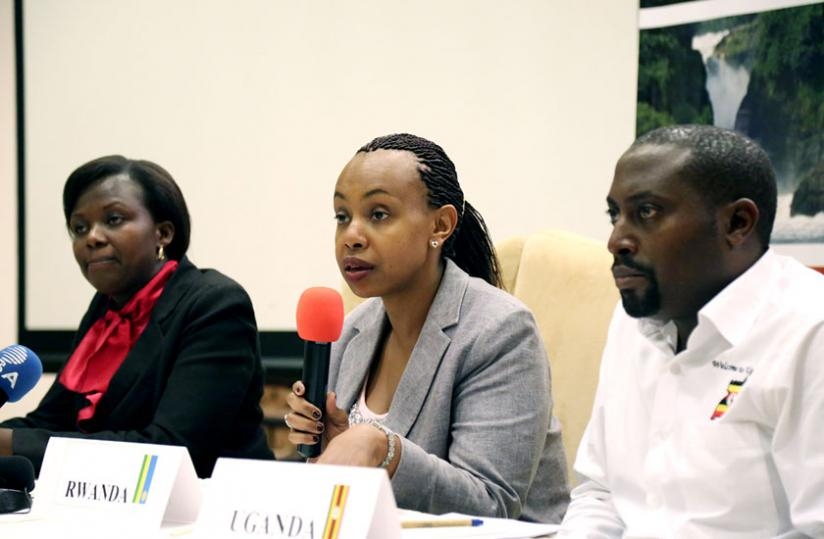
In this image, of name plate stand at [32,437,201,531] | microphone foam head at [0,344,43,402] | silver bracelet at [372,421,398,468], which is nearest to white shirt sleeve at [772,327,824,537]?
silver bracelet at [372,421,398,468]

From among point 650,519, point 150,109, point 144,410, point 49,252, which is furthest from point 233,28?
point 650,519

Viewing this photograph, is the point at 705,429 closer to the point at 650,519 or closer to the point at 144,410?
the point at 650,519

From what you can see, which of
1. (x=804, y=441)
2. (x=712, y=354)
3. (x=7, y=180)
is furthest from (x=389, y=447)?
(x=7, y=180)

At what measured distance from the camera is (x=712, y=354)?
1291mm

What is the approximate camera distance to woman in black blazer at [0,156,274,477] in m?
2.35

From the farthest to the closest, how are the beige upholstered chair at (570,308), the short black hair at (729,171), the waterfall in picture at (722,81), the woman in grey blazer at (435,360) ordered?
the waterfall in picture at (722,81) < the beige upholstered chair at (570,308) < the woman in grey blazer at (435,360) < the short black hair at (729,171)

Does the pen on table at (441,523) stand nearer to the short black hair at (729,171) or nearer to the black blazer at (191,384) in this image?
the short black hair at (729,171)

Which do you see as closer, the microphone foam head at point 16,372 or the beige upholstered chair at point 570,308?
the microphone foam head at point 16,372

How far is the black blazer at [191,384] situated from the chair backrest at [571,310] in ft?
2.28

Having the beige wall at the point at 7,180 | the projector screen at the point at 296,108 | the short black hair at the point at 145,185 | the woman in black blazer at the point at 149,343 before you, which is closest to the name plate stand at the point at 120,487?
the woman in black blazer at the point at 149,343

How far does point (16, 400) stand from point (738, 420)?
1.26 m

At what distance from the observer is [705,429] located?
1.24 metres

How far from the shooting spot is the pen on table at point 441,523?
1.38 metres

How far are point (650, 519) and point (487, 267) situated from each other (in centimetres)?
95
